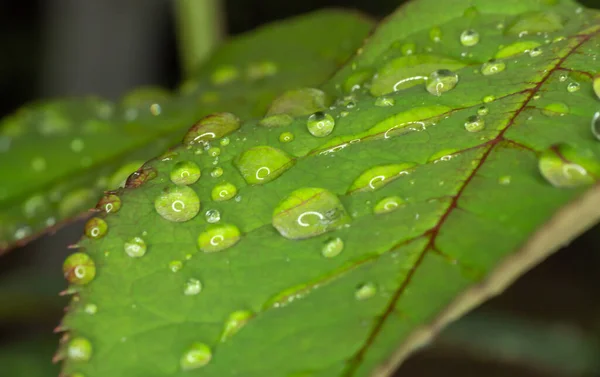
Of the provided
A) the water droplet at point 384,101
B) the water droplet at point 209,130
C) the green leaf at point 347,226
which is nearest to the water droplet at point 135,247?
the green leaf at point 347,226

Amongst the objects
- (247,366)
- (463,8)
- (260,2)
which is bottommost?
(247,366)

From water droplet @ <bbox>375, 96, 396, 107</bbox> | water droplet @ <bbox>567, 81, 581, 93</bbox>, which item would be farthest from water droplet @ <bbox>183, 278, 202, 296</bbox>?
water droplet @ <bbox>567, 81, 581, 93</bbox>

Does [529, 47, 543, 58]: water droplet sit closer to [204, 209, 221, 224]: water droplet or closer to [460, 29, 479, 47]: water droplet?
[460, 29, 479, 47]: water droplet

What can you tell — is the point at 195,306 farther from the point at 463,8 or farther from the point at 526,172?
the point at 463,8

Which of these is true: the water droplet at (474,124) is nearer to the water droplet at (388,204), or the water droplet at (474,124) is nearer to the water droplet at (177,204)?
the water droplet at (388,204)

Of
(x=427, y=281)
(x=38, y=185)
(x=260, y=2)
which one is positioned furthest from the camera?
(x=260, y=2)

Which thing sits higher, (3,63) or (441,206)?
(3,63)

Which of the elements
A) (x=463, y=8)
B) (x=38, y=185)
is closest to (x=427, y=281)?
(x=463, y=8)
